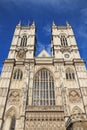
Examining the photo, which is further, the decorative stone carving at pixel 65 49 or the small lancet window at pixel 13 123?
the decorative stone carving at pixel 65 49

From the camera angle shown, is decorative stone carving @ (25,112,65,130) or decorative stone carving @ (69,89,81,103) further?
decorative stone carving @ (69,89,81,103)

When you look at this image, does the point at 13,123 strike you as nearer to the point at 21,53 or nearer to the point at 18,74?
the point at 18,74

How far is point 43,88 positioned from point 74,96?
4893 millimetres

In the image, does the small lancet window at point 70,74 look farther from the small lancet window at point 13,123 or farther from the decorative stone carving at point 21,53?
the small lancet window at point 13,123

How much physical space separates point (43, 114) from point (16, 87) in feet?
20.5

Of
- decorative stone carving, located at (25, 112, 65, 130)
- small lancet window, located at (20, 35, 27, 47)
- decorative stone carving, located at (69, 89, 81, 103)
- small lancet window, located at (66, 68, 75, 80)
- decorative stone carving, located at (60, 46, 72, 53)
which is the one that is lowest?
decorative stone carving, located at (25, 112, 65, 130)

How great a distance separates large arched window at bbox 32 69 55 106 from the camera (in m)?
21.5

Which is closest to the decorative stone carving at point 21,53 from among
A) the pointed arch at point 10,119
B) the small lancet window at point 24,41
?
the small lancet window at point 24,41

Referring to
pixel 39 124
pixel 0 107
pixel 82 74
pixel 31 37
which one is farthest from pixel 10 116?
pixel 31 37

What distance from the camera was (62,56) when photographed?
92.4 ft

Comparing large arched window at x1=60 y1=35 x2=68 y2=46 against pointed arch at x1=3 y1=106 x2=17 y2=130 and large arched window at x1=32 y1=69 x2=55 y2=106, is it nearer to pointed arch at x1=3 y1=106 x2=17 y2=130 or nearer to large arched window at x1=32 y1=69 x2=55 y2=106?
large arched window at x1=32 y1=69 x2=55 y2=106

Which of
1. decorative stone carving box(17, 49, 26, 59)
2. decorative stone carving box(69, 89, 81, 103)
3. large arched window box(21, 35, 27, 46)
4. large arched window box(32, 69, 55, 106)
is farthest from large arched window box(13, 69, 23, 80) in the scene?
decorative stone carving box(69, 89, 81, 103)

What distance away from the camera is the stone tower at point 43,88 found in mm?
18609

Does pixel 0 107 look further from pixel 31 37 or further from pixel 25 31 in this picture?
pixel 25 31
